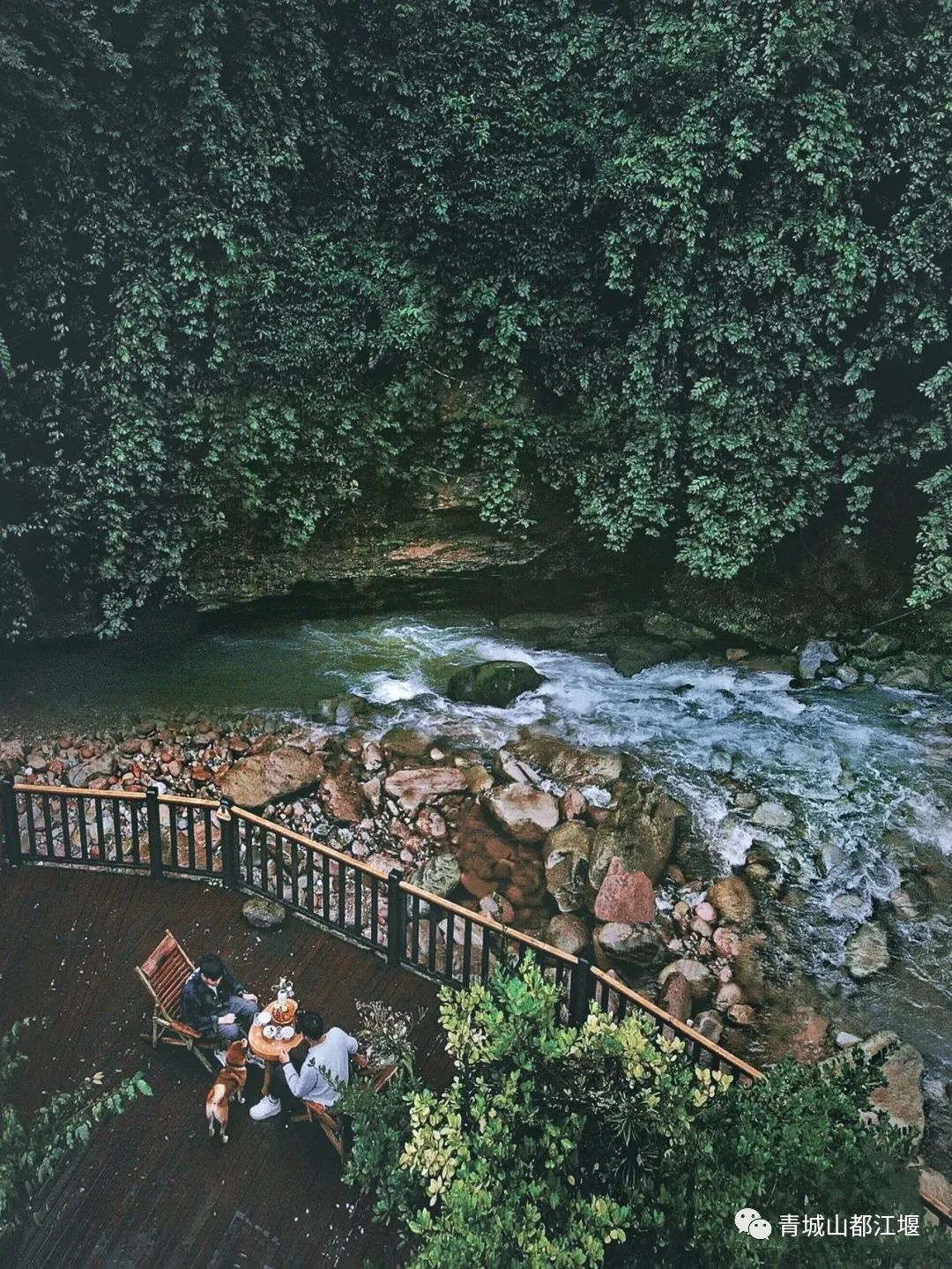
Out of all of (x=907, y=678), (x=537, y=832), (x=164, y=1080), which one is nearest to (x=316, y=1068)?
(x=164, y=1080)

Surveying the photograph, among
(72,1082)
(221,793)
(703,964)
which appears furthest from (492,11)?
(72,1082)

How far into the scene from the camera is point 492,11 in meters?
7.14

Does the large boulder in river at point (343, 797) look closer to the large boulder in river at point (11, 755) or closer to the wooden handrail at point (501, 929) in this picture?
the wooden handrail at point (501, 929)

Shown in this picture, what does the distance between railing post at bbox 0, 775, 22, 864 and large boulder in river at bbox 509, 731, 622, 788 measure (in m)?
3.44

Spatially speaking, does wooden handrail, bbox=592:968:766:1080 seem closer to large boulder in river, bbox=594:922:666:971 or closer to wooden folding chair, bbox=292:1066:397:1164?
large boulder in river, bbox=594:922:666:971

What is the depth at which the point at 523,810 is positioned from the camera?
6.34 metres

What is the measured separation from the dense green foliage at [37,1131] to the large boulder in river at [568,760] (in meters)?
3.43

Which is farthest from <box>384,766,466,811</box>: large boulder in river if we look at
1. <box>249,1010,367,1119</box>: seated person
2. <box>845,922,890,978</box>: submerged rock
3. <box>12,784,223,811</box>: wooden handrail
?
<box>845,922,890,978</box>: submerged rock

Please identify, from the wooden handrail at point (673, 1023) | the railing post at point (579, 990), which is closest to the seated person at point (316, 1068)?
the railing post at point (579, 990)

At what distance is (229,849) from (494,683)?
274cm

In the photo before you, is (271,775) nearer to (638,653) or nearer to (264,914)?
(264,914)

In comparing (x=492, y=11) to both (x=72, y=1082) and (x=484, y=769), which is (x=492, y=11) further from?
(x=72, y=1082)

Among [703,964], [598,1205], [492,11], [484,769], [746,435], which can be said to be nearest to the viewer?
[598,1205]

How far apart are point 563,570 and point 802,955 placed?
392 cm
